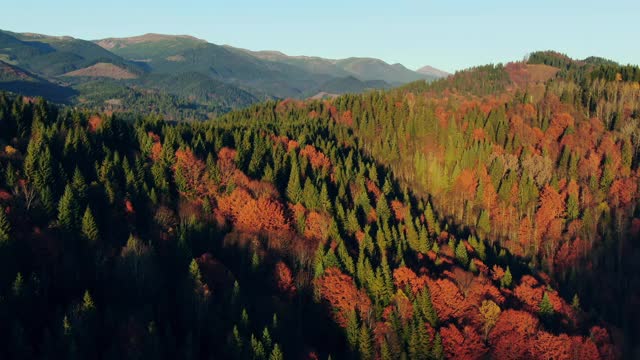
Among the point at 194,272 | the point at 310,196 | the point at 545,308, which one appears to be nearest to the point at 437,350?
the point at 545,308

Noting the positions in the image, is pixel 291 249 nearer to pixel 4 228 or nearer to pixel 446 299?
pixel 446 299

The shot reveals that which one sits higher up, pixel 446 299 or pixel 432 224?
pixel 432 224

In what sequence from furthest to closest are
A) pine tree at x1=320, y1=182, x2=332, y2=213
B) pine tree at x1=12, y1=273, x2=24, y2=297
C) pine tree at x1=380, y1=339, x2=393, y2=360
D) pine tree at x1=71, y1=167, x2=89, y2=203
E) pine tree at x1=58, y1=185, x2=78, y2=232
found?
pine tree at x1=320, y1=182, x2=332, y2=213 → pine tree at x1=71, y1=167, x2=89, y2=203 → pine tree at x1=58, y1=185, x2=78, y2=232 → pine tree at x1=380, y1=339, x2=393, y2=360 → pine tree at x1=12, y1=273, x2=24, y2=297

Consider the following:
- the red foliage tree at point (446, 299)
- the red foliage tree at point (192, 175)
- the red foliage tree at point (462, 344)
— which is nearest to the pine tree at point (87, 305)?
the red foliage tree at point (192, 175)

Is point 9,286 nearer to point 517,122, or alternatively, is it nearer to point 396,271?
point 396,271

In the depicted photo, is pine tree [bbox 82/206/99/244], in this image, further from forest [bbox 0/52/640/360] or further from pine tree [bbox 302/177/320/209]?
pine tree [bbox 302/177/320/209]

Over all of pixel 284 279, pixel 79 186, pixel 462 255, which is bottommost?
pixel 284 279

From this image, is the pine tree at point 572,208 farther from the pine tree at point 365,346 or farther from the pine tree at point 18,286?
the pine tree at point 18,286

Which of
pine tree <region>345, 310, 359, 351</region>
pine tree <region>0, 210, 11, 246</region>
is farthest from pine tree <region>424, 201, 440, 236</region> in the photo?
pine tree <region>0, 210, 11, 246</region>

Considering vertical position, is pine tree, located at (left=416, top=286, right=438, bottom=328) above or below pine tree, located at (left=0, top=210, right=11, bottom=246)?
below
